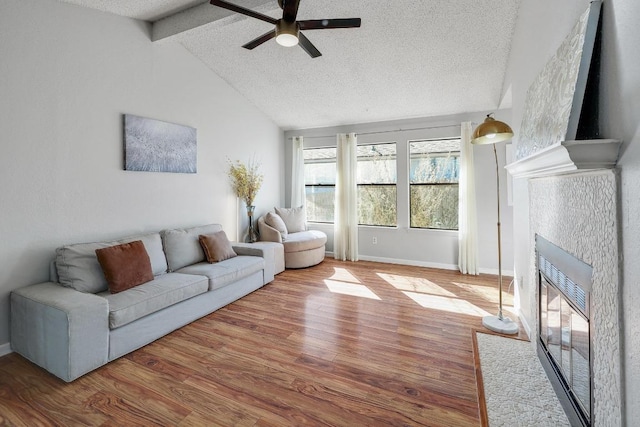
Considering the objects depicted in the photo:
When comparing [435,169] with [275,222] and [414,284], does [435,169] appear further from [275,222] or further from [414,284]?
[275,222]

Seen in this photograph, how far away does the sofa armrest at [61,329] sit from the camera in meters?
2.08

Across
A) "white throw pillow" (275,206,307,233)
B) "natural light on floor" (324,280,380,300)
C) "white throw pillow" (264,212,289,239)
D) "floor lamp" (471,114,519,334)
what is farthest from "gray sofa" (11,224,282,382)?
"floor lamp" (471,114,519,334)

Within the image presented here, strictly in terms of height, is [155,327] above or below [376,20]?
below

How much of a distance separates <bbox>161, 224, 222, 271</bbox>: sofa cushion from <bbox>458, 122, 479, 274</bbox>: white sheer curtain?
3966 millimetres

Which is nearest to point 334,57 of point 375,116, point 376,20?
point 376,20

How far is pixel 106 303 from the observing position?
228cm

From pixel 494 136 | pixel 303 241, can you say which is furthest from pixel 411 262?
pixel 494 136

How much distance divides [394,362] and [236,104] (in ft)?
14.5

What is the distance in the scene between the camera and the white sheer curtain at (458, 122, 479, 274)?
4691mm

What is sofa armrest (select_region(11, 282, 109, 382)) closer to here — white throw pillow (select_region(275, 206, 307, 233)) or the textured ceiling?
the textured ceiling

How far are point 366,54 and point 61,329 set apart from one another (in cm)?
401

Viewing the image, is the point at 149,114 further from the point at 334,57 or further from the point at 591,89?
the point at 591,89

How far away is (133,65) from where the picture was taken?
133 inches

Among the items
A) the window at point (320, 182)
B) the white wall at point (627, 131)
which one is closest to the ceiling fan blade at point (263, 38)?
the white wall at point (627, 131)
